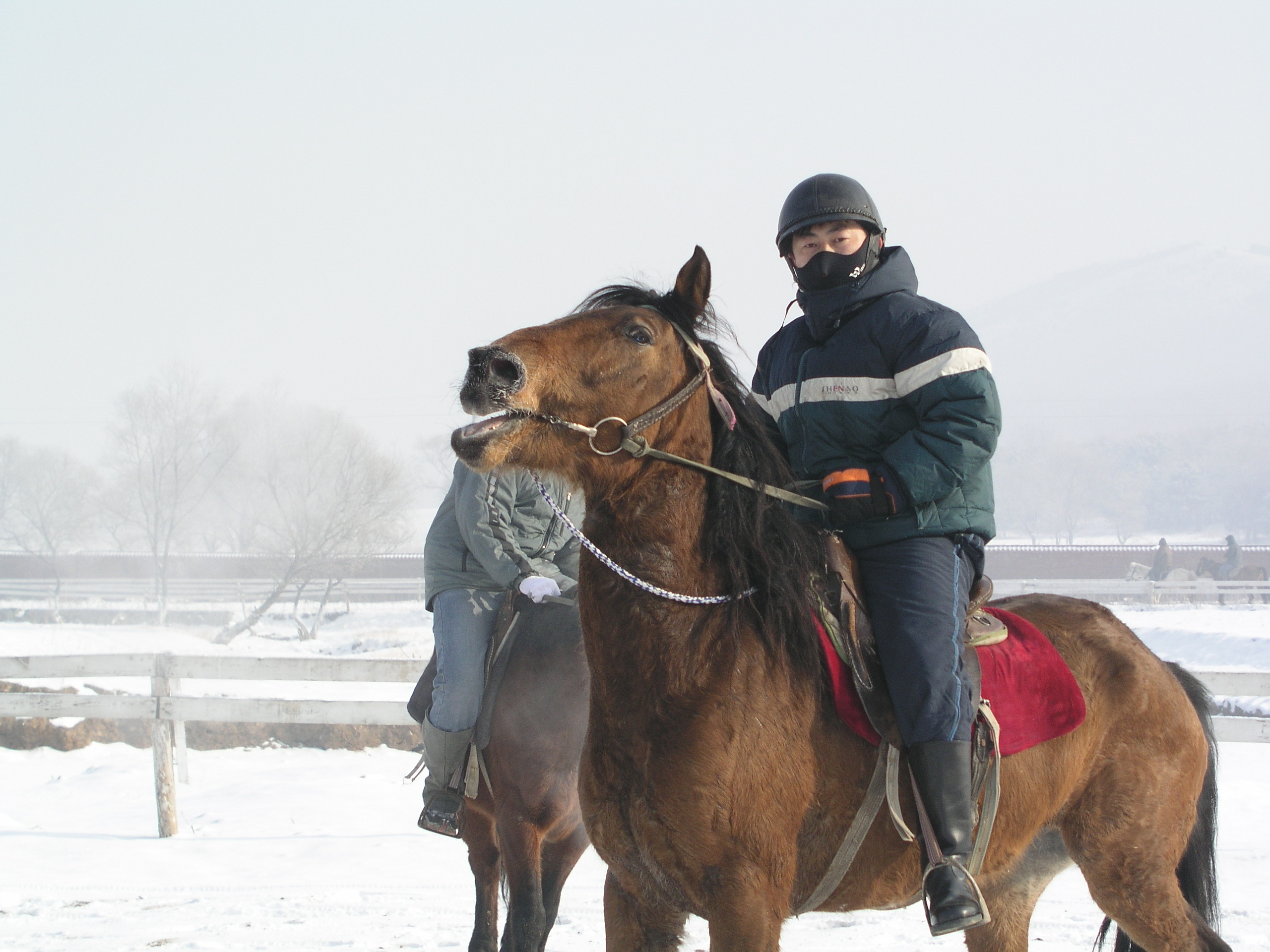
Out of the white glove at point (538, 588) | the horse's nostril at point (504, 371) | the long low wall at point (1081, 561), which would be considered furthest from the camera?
the long low wall at point (1081, 561)

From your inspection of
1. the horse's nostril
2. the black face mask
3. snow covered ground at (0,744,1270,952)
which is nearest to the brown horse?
the horse's nostril

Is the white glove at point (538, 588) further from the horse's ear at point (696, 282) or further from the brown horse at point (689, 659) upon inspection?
the horse's ear at point (696, 282)

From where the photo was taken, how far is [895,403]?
2.91 m

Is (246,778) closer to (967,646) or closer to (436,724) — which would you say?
(436,724)

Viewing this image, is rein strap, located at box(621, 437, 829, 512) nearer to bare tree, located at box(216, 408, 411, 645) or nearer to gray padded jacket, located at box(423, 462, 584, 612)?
gray padded jacket, located at box(423, 462, 584, 612)

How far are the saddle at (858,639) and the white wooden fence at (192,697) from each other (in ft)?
19.1

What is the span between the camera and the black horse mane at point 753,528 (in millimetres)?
2684

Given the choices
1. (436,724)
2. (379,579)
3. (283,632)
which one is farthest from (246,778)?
(379,579)

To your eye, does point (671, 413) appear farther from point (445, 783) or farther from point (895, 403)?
point (445, 783)

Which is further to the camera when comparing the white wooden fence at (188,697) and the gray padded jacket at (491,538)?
the white wooden fence at (188,697)

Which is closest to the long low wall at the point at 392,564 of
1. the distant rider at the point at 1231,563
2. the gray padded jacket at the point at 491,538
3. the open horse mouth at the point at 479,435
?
the distant rider at the point at 1231,563

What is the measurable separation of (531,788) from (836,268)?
3.03m

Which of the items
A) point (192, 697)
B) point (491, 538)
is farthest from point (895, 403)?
point (192, 697)

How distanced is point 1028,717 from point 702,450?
135 cm
